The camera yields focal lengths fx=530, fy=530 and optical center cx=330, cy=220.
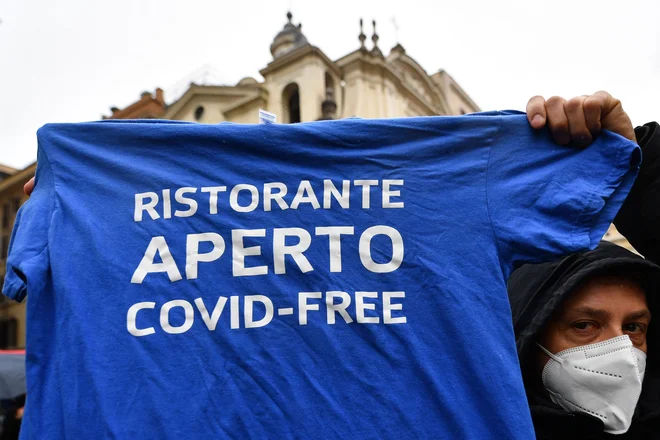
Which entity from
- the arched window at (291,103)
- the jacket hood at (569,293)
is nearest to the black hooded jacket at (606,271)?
the jacket hood at (569,293)

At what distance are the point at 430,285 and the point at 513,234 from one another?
0.92 feet

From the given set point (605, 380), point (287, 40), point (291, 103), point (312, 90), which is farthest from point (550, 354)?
point (287, 40)

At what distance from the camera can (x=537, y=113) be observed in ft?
5.42

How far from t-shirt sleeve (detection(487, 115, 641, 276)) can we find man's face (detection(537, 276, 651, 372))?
35 centimetres

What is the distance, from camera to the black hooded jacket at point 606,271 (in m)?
1.73

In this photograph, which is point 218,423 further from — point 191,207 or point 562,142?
point 562,142

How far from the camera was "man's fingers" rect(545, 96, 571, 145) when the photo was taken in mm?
1626

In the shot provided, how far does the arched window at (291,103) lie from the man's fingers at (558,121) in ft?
48.9

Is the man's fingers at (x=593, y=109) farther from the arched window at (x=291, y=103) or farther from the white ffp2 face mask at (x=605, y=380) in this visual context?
the arched window at (x=291, y=103)

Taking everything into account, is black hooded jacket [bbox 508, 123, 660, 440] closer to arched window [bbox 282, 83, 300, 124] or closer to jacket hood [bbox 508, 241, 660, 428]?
jacket hood [bbox 508, 241, 660, 428]

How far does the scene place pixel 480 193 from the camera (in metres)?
1.61

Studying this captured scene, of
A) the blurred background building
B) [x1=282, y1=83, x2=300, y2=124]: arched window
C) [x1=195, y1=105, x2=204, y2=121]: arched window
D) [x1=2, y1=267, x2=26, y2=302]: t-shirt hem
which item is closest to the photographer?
[x1=2, y1=267, x2=26, y2=302]: t-shirt hem

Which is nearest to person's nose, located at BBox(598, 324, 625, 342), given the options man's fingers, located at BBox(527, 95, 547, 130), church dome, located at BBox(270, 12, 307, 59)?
man's fingers, located at BBox(527, 95, 547, 130)

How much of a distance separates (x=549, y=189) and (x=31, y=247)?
61.1 inches
